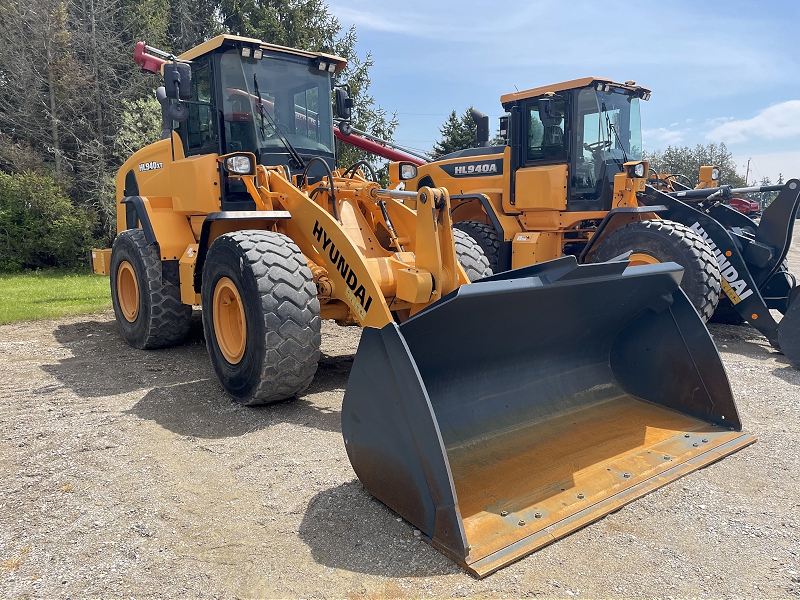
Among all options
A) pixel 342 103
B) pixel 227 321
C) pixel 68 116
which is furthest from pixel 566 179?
pixel 68 116

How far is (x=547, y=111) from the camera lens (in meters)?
7.34

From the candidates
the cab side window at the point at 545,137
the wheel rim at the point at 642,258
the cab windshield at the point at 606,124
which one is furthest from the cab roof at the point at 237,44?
the wheel rim at the point at 642,258

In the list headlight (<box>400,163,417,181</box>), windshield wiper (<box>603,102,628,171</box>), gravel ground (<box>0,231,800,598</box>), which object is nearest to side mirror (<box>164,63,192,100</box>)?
headlight (<box>400,163,417,181</box>)

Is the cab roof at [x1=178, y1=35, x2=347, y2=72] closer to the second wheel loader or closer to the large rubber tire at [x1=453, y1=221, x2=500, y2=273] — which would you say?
the second wheel loader

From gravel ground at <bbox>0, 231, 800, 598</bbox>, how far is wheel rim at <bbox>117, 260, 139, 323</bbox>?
2.07 meters

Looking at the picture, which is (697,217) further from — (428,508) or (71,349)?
(71,349)

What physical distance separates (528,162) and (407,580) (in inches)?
258

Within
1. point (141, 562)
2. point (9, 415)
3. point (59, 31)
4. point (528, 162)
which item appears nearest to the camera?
point (141, 562)

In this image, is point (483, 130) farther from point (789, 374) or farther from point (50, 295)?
point (50, 295)

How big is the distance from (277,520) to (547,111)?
238 inches

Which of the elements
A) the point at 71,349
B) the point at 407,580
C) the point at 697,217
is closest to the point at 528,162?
the point at 697,217

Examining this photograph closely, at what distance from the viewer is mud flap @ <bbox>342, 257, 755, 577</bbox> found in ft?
8.62

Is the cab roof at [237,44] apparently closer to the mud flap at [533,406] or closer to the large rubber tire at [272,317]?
the large rubber tire at [272,317]

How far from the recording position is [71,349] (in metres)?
6.61
